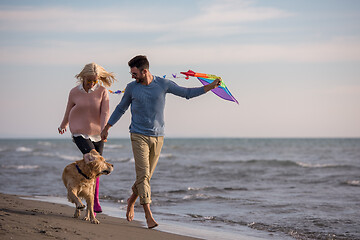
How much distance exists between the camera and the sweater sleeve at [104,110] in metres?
5.67

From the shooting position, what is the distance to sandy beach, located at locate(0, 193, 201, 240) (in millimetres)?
4281

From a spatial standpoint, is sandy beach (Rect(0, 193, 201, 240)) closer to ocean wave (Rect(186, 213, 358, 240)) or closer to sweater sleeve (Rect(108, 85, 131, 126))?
sweater sleeve (Rect(108, 85, 131, 126))

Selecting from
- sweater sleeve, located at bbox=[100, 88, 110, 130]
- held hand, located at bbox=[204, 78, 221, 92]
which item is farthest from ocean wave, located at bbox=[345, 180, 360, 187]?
sweater sleeve, located at bbox=[100, 88, 110, 130]

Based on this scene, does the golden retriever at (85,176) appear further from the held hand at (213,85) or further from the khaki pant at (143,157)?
the held hand at (213,85)

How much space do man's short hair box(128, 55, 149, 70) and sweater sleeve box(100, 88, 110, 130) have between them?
0.77 m

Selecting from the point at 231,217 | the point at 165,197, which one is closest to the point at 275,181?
the point at 165,197

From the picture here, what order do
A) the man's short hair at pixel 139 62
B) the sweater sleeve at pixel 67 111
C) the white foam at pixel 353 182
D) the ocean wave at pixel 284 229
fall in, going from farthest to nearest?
1. the white foam at pixel 353 182
2. the ocean wave at pixel 284 229
3. the sweater sleeve at pixel 67 111
4. the man's short hair at pixel 139 62

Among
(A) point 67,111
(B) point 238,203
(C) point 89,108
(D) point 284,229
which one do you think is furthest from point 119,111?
(B) point 238,203

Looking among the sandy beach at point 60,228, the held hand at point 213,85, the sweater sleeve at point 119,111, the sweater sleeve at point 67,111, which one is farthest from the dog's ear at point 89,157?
the held hand at point 213,85

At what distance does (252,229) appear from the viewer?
20.8 ft

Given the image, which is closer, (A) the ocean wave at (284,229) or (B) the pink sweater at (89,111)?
(B) the pink sweater at (89,111)

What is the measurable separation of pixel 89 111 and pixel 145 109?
0.92 meters

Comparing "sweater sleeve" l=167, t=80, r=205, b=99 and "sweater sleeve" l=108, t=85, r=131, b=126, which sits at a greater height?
"sweater sleeve" l=167, t=80, r=205, b=99

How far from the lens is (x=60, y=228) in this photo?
15.3 ft
